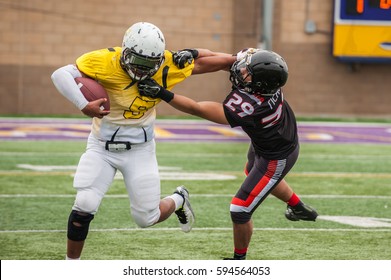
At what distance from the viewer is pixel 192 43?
21.9 metres

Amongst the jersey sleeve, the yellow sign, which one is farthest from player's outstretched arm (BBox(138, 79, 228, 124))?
the yellow sign

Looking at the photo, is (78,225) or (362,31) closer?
(78,225)

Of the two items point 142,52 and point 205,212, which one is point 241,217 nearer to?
point 142,52

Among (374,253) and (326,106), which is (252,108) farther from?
(326,106)

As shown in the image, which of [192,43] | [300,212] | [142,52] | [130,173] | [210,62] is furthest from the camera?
[192,43]

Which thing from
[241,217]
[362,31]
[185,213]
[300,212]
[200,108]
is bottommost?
[362,31]

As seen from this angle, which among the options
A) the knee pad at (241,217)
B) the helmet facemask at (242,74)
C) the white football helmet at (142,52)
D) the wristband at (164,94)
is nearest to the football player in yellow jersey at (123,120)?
the white football helmet at (142,52)

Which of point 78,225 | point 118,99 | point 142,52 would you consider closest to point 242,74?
point 142,52

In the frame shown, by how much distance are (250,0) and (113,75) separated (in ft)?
54.1

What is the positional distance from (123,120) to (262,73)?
977 millimetres

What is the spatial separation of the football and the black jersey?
31.6 inches

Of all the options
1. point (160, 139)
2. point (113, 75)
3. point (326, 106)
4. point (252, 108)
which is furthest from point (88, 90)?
point (326, 106)

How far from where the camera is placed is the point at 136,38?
5887 mm

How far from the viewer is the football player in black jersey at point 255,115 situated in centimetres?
604
